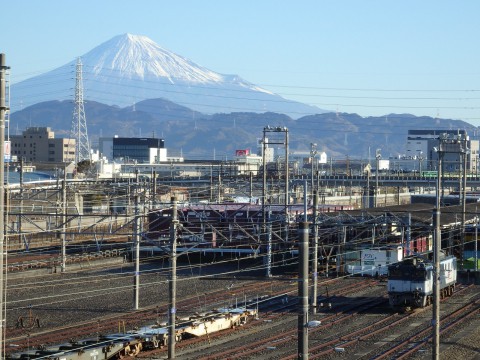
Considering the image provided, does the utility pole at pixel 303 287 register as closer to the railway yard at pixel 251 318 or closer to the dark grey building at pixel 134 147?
the railway yard at pixel 251 318

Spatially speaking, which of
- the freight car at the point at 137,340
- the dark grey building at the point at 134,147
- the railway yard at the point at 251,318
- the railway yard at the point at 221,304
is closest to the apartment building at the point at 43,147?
the dark grey building at the point at 134,147

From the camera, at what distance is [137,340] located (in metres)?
14.4

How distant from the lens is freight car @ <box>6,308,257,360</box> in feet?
41.6

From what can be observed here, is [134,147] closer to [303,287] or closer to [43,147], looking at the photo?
[43,147]

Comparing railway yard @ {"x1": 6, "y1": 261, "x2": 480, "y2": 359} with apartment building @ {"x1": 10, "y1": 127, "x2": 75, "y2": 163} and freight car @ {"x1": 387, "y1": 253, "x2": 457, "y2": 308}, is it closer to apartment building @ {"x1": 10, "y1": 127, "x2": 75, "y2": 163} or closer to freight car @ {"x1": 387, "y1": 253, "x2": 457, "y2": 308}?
freight car @ {"x1": 387, "y1": 253, "x2": 457, "y2": 308}

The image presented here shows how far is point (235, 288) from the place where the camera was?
23.2 meters

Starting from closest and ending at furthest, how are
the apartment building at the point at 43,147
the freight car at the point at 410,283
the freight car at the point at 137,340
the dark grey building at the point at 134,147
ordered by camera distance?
1. the freight car at the point at 137,340
2. the freight car at the point at 410,283
3. the apartment building at the point at 43,147
4. the dark grey building at the point at 134,147

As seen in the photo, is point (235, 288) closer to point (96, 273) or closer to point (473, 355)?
point (96, 273)

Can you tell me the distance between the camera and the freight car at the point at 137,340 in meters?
12.7

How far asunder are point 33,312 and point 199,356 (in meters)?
5.79

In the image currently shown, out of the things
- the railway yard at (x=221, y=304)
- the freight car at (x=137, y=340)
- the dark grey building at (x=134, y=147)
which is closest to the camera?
the freight car at (x=137, y=340)

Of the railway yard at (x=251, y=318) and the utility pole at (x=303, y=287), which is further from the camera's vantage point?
the railway yard at (x=251, y=318)

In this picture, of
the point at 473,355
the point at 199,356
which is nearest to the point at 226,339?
the point at 199,356

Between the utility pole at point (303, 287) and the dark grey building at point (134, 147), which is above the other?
the dark grey building at point (134, 147)
